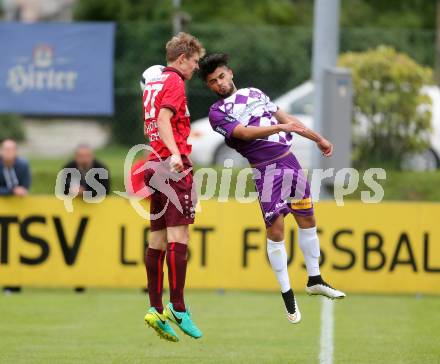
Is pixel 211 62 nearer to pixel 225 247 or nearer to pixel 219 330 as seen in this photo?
pixel 219 330

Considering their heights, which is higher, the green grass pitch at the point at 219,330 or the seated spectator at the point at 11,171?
the seated spectator at the point at 11,171

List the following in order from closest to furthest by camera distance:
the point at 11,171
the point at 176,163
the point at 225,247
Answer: the point at 176,163, the point at 225,247, the point at 11,171

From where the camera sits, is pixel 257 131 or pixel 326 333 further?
pixel 326 333

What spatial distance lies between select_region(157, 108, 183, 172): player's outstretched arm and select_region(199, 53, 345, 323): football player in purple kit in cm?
70

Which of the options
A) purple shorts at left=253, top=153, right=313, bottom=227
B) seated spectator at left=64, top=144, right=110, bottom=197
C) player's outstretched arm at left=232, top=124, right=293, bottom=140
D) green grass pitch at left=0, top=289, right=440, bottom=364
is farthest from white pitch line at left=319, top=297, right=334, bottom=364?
seated spectator at left=64, top=144, right=110, bottom=197

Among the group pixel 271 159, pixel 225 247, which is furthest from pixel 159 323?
pixel 225 247

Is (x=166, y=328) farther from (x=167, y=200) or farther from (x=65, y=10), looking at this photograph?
(x=65, y=10)

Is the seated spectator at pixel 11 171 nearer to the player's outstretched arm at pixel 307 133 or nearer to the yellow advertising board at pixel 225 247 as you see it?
the yellow advertising board at pixel 225 247

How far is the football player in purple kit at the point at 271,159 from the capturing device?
9992 mm

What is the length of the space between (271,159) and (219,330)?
265 cm

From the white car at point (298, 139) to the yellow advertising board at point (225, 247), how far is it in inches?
175

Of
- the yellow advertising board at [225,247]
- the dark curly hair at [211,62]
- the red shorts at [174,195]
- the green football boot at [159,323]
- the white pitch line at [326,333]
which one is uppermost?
the dark curly hair at [211,62]

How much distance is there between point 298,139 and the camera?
19438mm

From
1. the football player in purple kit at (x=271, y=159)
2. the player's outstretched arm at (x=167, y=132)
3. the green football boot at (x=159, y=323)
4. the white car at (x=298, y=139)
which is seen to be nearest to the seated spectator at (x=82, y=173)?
the white car at (x=298, y=139)
